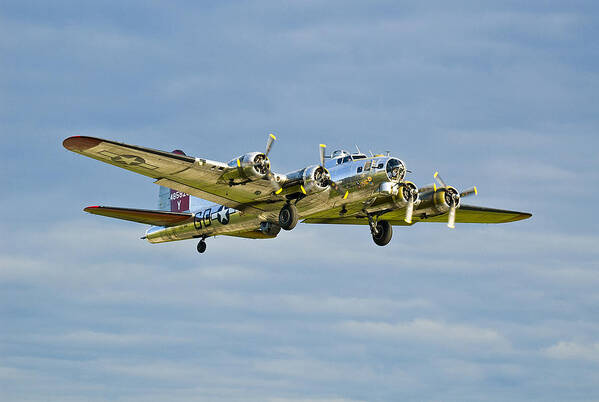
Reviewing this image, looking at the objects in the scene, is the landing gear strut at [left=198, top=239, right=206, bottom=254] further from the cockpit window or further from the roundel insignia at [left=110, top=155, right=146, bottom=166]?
the cockpit window

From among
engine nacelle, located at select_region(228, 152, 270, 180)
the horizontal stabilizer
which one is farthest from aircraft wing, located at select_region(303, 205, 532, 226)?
engine nacelle, located at select_region(228, 152, 270, 180)

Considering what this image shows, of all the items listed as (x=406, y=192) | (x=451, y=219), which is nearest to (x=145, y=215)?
(x=406, y=192)

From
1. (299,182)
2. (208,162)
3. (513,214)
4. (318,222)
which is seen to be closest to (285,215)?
(299,182)

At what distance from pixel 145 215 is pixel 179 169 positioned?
7.75 m

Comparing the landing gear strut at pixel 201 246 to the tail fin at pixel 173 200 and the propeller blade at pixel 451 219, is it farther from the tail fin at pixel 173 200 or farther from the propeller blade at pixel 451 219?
the propeller blade at pixel 451 219

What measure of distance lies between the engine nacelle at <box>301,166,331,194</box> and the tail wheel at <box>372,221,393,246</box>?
5179 mm

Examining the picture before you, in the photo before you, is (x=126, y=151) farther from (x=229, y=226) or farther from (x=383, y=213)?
(x=383, y=213)

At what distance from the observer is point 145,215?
1519 inches

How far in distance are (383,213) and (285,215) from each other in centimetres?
527

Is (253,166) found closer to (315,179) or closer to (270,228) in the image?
(315,179)

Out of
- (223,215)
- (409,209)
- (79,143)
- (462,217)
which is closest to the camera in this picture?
(79,143)

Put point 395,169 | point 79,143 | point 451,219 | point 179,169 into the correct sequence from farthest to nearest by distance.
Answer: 1. point 451,219
2. point 395,169
3. point 179,169
4. point 79,143

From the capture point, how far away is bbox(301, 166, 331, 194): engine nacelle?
3278cm

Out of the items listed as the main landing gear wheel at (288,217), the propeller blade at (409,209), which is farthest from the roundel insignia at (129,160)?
the propeller blade at (409,209)
